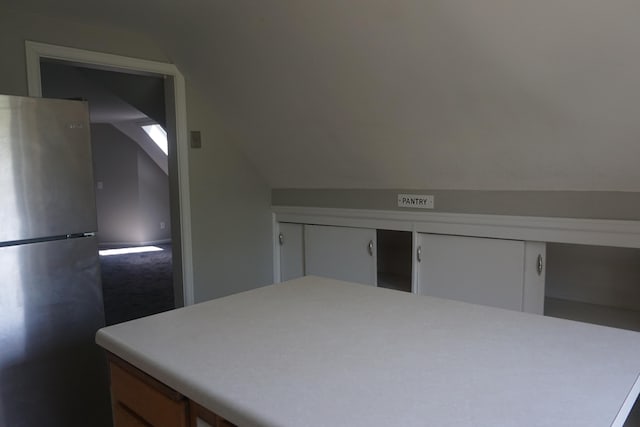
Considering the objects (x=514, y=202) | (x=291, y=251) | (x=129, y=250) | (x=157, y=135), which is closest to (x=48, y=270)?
(x=291, y=251)

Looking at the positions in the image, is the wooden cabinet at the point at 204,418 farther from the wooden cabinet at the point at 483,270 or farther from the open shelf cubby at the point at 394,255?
the open shelf cubby at the point at 394,255

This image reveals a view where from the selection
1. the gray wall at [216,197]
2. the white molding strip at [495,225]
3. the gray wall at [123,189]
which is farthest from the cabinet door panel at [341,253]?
the gray wall at [123,189]

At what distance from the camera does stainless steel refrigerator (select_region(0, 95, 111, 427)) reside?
1.69 metres

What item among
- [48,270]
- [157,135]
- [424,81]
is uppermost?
[157,135]

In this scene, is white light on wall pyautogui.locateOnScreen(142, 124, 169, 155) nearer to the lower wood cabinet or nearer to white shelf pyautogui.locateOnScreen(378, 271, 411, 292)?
white shelf pyautogui.locateOnScreen(378, 271, 411, 292)

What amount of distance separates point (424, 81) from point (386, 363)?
1.54 meters

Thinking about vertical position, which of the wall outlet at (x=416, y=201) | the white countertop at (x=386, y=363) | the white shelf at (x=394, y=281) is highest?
the wall outlet at (x=416, y=201)

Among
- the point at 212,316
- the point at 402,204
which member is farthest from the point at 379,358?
the point at 402,204

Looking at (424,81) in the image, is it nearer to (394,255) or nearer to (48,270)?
(394,255)

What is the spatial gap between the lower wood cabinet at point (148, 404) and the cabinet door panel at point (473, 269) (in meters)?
1.95

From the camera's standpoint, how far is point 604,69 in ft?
5.33

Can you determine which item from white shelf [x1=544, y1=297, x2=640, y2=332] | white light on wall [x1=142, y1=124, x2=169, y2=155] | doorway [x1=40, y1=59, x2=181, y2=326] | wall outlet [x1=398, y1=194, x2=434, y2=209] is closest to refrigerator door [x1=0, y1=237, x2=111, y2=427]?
wall outlet [x1=398, y1=194, x2=434, y2=209]

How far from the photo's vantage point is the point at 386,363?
870 mm

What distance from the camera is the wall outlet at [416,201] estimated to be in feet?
8.65
